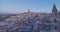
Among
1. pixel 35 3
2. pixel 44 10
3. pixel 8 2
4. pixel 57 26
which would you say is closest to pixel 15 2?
pixel 8 2

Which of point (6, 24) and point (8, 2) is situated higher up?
point (8, 2)

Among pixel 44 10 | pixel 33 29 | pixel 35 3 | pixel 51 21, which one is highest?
pixel 35 3

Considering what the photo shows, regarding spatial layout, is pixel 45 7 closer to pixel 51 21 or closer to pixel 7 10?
pixel 51 21

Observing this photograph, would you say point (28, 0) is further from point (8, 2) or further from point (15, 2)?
point (8, 2)

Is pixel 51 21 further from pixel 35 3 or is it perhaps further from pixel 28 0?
pixel 28 0

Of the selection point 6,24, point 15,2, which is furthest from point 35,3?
point 6,24

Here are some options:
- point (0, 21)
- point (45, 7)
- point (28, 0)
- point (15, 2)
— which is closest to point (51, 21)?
point (45, 7)

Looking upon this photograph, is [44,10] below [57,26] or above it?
above
